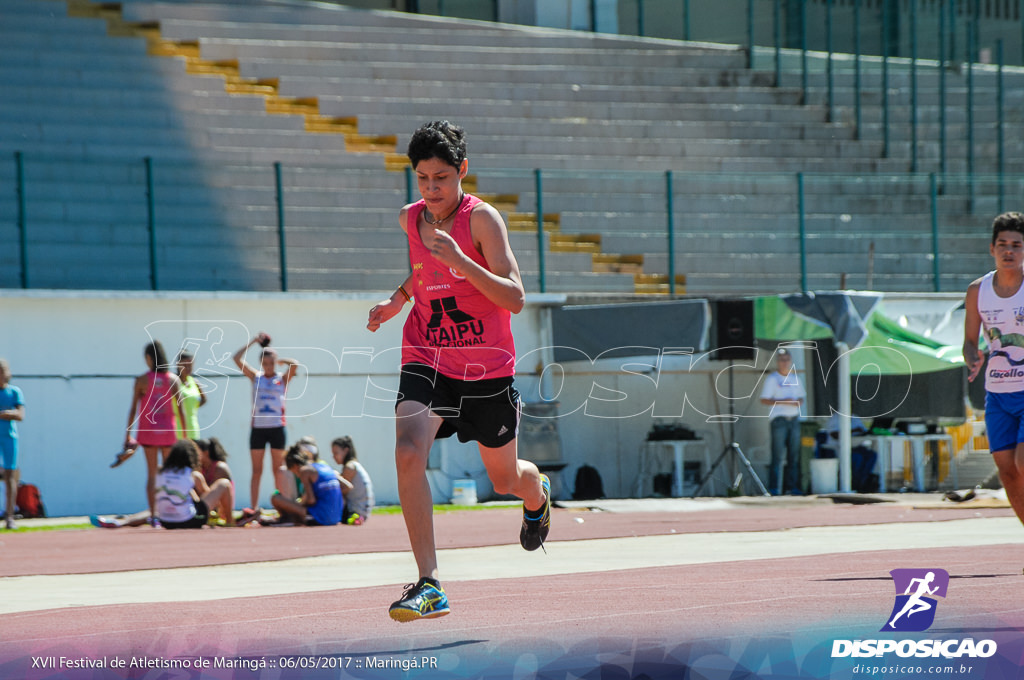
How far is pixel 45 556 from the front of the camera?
10.5m

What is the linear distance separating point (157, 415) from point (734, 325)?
724cm

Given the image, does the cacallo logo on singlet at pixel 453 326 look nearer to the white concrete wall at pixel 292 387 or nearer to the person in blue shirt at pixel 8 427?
the person in blue shirt at pixel 8 427

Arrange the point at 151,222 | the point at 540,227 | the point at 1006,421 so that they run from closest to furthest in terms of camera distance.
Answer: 1. the point at 1006,421
2. the point at 151,222
3. the point at 540,227

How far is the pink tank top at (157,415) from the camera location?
1462 centimetres

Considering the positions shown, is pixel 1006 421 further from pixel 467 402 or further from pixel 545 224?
pixel 545 224

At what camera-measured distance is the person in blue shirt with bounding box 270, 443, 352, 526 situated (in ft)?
44.4

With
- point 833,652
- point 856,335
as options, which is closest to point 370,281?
point 856,335

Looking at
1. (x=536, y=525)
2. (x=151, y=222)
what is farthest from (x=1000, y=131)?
(x=536, y=525)

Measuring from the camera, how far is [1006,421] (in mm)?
7488

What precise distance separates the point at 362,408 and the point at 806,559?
33.7ft

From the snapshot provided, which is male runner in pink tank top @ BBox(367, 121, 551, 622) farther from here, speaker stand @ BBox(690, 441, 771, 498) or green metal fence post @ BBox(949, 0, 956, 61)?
green metal fence post @ BBox(949, 0, 956, 61)

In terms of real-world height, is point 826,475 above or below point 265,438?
below

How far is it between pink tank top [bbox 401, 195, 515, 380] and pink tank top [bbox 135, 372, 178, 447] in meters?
9.22

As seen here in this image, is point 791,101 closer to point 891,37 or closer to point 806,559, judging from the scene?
point 891,37
